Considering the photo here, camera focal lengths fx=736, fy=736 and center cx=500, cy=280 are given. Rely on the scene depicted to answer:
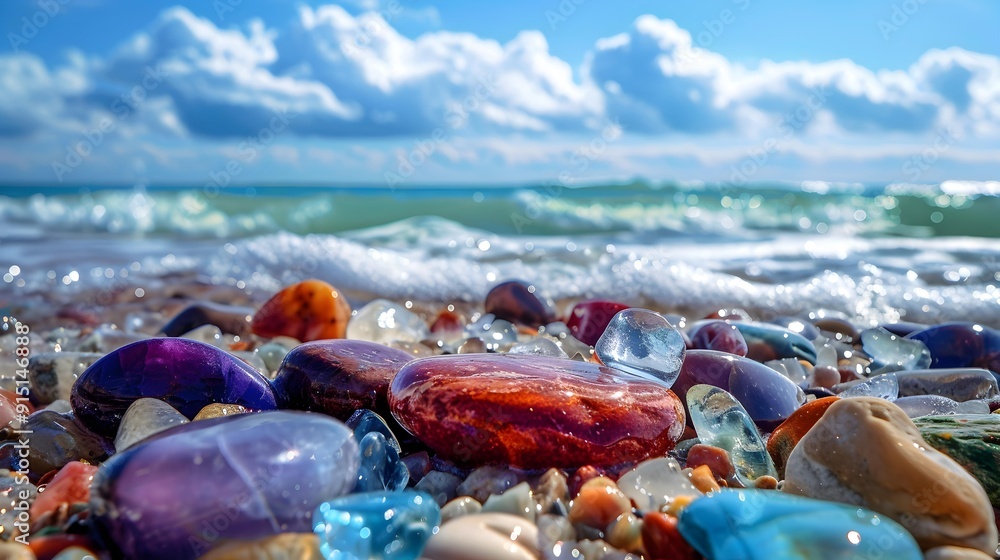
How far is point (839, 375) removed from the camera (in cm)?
261

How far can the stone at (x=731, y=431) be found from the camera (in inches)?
62.9

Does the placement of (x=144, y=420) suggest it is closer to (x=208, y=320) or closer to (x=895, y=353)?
(x=208, y=320)

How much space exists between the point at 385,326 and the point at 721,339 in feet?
4.72

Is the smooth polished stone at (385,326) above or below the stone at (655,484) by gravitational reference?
below

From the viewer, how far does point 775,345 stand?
2754 mm

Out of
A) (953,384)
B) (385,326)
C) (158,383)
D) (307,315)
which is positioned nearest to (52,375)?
(158,383)

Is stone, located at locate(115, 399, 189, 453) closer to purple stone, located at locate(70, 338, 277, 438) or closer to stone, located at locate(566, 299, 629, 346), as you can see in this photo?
purple stone, located at locate(70, 338, 277, 438)

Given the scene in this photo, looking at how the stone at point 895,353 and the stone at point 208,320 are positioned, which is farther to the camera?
the stone at point 208,320

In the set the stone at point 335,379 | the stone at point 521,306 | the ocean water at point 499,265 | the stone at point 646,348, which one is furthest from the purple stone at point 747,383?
the ocean water at point 499,265

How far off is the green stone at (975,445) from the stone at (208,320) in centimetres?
289

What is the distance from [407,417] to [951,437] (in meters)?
1.15

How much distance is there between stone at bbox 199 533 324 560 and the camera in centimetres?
117

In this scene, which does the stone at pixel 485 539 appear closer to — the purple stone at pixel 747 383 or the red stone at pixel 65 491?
the red stone at pixel 65 491

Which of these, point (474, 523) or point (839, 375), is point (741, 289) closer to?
point (839, 375)
